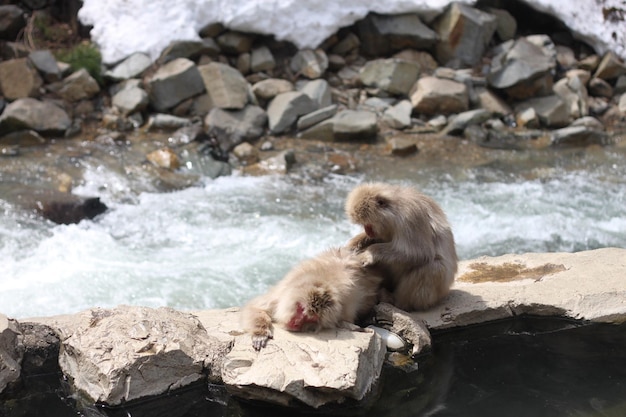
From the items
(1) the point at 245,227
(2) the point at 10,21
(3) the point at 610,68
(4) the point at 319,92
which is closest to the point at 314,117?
(4) the point at 319,92

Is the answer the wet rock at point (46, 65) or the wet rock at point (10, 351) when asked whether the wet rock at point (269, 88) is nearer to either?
the wet rock at point (46, 65)

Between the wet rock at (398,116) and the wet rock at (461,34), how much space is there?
4.41ft

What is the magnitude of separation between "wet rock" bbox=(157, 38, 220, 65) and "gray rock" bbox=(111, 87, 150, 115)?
0.59 metres

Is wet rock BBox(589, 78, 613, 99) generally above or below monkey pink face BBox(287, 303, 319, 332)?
below

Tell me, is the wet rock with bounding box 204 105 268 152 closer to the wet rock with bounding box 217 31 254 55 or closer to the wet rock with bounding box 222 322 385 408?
the wet rock with bounding box 217 31 254 55

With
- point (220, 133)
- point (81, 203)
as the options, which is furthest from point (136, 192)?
point (220, 133)

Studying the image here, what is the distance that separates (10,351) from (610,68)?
29.9 feet

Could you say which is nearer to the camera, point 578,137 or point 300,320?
point 300,320

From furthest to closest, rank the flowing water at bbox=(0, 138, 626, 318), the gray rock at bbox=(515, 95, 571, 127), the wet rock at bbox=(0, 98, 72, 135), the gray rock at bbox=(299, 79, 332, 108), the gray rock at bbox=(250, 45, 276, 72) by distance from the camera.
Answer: the gray rock at bbox=(250, 45, 276, 72), the gray rock at bbox=(515, 95, 571, 127), the gray rock at bbox=(299, 79, 332, 108), the wet rock at bbox=(0, 98, 72, 135), the flowing water at bbox=(0, 138, 626, 318)

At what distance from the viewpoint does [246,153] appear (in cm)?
820

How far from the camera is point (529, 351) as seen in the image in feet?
12.1

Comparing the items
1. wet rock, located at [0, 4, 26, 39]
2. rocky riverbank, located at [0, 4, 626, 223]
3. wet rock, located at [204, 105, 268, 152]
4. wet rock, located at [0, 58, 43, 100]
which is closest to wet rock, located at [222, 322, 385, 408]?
rocky riverbank, located at [0, 4, 626, 223]

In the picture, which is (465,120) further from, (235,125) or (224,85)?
(224,85)

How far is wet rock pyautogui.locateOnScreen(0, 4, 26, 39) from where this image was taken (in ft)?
30.2
